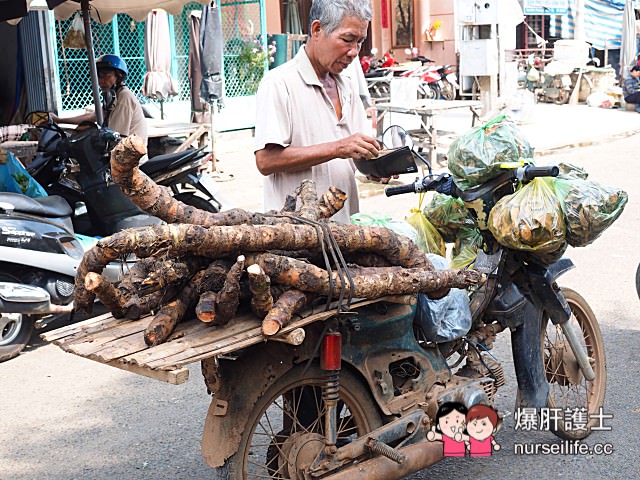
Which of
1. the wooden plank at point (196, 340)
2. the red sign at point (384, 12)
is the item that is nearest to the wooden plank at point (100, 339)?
the wooden plank at point (196, 340)

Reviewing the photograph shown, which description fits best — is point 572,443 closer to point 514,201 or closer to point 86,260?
point 514,201

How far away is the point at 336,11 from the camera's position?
127 inches

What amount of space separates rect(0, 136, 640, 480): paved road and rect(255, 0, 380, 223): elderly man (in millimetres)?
1376

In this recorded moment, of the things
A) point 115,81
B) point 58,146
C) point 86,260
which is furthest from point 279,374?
point 115,81

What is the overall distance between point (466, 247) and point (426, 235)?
0.20 metres

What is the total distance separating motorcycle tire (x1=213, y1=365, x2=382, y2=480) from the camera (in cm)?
286

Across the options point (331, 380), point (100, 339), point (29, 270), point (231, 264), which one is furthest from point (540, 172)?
point (29, 270)

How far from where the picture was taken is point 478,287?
351cm

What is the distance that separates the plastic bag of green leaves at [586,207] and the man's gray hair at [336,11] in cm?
106

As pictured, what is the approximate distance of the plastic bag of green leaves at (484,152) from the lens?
3.43m

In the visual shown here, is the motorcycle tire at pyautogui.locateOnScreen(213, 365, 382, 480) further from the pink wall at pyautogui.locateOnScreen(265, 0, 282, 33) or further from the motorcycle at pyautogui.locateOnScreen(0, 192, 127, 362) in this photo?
the pink wall at pyautogui.locateOnScreen(265, 0, 282, 33)

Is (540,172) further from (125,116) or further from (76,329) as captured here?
(125,116)

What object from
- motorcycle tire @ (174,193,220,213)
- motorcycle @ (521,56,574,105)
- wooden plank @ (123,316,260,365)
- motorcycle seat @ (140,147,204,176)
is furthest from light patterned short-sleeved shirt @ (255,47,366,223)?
motorcycle @ (521,56,574,105)

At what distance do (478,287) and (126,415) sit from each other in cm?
215
